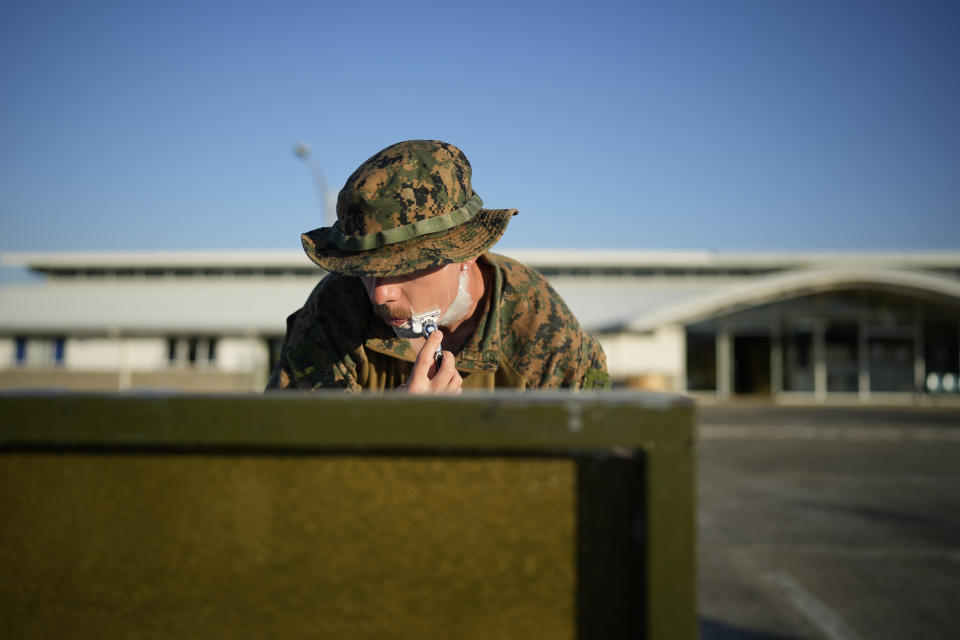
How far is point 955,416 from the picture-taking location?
1827cm

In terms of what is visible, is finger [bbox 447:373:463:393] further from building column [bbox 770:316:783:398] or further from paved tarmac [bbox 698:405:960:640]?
building column [bbox 770:316:783:398]

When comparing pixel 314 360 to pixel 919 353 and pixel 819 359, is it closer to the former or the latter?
pixel 819 359

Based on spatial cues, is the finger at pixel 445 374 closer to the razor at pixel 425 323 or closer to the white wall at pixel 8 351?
the razor at pixel 425 323

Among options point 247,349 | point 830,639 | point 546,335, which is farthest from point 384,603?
point 247,349

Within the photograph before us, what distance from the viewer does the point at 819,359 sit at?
23.5 metres

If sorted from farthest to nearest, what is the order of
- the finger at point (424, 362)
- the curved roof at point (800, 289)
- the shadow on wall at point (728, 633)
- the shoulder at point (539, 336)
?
1. the curved roof at point (800, 289)
2. the shadow on wall at point (728, 633)
3. the shoulder at point (539, 336)
4. the finger at point (424, 362)

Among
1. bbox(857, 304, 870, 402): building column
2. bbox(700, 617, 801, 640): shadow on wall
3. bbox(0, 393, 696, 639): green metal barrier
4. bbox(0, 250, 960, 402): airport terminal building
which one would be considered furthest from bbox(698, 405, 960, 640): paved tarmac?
bbox(857, 304, 870, 402): building column

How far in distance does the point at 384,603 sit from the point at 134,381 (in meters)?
22.5

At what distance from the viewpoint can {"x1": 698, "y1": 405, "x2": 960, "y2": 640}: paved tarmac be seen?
4223mm

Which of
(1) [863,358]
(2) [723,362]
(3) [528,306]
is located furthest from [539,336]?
(1) [863,358]

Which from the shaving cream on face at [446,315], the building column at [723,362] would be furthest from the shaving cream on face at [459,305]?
the building column at [723,362]

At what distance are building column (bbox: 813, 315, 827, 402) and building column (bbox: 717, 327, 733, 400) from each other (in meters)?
2.79

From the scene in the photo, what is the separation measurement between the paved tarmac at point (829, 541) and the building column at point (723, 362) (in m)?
11.2

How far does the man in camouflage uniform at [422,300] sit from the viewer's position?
1589mm
